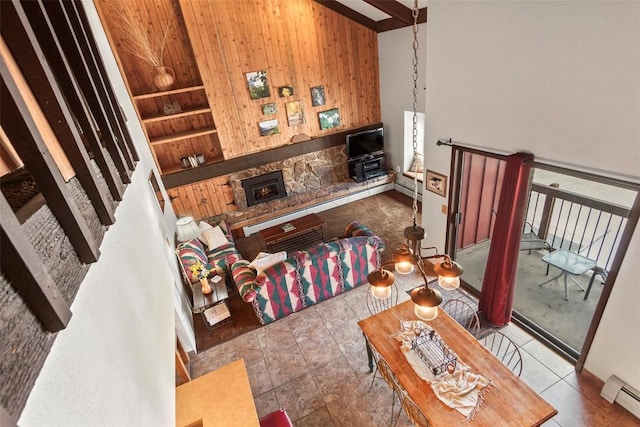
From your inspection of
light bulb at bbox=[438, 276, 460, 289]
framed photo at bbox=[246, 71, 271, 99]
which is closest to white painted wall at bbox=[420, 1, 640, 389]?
light bulb at bbox=[438, 276, 460, 289]

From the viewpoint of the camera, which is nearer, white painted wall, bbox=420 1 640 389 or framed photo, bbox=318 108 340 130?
white painted wall, bbox=420 1 640 389

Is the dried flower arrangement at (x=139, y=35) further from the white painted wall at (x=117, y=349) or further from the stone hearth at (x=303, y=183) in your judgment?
the white painted wall at (x=117, y=349)

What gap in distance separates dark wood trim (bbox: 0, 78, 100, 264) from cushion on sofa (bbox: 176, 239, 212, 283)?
11.3 feet

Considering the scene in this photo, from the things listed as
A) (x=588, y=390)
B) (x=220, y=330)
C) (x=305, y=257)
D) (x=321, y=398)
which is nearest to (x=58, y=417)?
(x=321, y=398)

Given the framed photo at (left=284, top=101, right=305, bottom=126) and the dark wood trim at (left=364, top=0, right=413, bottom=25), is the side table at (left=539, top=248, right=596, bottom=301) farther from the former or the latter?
the framed photo at (left=284, top=101, right=305, bottom=126)

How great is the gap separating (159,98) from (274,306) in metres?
4.55

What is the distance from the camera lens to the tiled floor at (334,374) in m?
3.24

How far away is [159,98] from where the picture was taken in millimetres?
6059

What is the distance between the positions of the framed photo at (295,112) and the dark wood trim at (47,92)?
17.9 feet

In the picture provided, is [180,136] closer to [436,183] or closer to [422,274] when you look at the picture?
[436,183]

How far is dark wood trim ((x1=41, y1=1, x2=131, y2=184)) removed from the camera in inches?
73.1

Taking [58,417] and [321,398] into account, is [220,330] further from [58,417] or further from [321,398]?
[58,417]

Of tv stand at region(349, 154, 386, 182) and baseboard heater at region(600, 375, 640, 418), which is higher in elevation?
tv stand at region(349, 154, 386, 182)

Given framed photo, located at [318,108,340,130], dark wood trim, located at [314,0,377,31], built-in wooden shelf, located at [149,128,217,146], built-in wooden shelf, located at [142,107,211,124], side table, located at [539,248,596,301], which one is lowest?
side table, located at [539,248,596,301]
